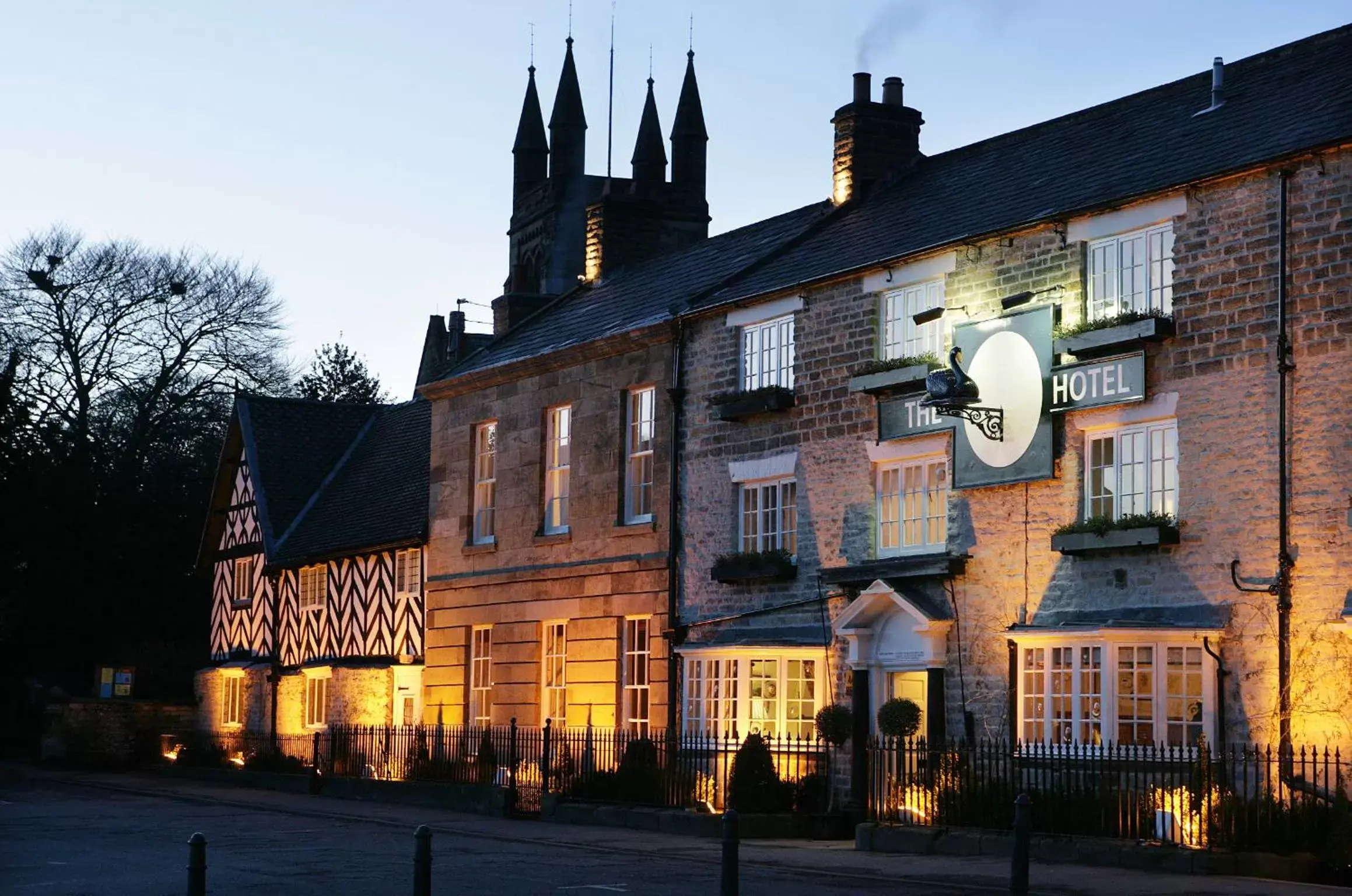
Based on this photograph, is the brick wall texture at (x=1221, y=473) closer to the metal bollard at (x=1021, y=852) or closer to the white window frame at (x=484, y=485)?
the metal bollard at (x=1021, y=852)

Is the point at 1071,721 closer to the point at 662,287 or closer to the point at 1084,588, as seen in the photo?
the point at 1084,588

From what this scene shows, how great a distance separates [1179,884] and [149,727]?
28867 millimetres

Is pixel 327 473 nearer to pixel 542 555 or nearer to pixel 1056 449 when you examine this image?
pixel 542 555

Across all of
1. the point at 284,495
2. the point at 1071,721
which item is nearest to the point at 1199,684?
the point at 1071,721

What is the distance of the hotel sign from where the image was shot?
20.3 m

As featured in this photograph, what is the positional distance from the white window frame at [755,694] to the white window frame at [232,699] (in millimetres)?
16641

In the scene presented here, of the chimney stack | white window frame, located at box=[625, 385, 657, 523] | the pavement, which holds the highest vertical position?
the chimney stack

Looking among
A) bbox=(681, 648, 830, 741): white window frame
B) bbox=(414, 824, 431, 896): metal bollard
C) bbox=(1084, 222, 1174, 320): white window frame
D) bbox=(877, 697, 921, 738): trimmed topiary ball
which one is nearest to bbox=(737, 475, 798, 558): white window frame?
bbox=(681, 648, 830, 741): white window frame

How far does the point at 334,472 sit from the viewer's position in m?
41.8

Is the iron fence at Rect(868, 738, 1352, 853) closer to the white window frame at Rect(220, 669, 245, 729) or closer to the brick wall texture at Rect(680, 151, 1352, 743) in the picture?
the brick wall texture at Rect(680, 151, 1352, 743)

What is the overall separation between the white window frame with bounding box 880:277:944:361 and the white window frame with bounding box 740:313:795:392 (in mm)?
1830

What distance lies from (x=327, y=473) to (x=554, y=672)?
531 inches

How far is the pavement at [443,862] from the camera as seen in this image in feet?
52.9

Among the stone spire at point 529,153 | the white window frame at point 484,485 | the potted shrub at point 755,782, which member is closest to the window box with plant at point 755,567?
the potted shrub at point 755,782
